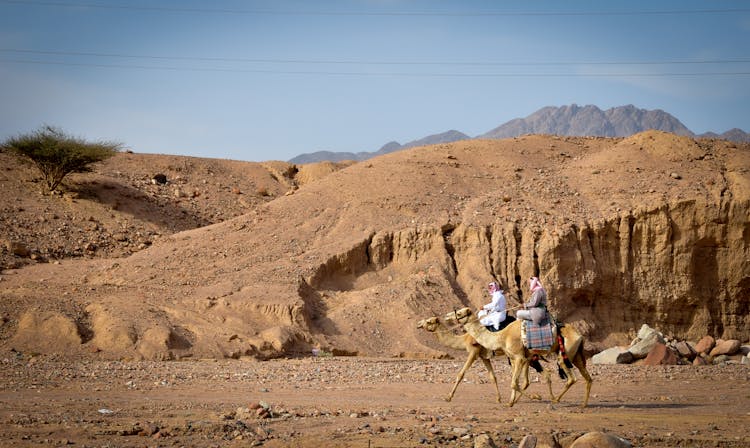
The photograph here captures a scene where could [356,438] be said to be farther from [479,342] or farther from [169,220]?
[169,220]

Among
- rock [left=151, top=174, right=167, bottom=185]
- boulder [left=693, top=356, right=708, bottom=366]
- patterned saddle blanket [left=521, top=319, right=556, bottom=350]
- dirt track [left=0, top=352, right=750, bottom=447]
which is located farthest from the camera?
rock [left=151, top=174, right=167, bottom=185]

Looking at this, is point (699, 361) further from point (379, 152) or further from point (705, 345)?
point (379, 152)

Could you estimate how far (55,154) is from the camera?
115 ft

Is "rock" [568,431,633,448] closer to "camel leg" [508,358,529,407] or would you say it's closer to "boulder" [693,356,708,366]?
"camel leg" [508,358,529,407]

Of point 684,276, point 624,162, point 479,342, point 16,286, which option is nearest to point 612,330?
point 684,276

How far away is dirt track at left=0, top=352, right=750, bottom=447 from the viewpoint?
11.2m

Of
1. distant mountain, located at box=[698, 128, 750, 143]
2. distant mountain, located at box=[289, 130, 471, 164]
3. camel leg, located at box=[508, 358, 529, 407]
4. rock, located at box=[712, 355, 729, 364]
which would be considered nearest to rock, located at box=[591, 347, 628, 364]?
rock, located at box=[712, 355, 729, 364]

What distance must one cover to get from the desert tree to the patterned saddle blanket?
25712mm

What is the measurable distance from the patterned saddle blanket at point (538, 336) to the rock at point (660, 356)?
853cm

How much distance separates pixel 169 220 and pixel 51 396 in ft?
73.4

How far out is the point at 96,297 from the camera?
22141mm

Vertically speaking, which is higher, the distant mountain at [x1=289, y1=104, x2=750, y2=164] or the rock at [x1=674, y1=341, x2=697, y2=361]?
the distant mountain at [x1=289, y1=104, x2=750, y2=164]

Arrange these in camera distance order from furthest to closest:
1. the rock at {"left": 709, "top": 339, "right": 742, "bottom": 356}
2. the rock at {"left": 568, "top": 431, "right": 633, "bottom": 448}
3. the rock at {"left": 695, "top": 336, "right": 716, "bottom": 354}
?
the rock at {"left": 695, "top": 336, "right": 716, "bottom": 354}
the rock at {"left": 709, "top": 339, "right": 742, "bottom": 356}
the rock at {"left": 568, "top": 431, "right": 633, "bottom": 448}

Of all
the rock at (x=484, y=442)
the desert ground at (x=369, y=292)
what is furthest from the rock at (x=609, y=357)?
the rock at (x=484, y=442)
